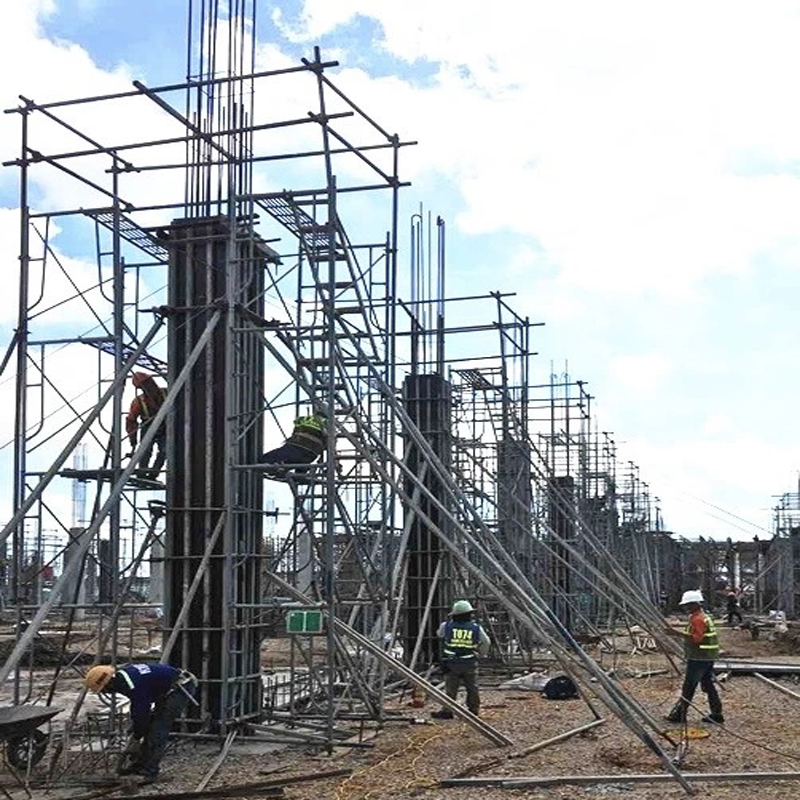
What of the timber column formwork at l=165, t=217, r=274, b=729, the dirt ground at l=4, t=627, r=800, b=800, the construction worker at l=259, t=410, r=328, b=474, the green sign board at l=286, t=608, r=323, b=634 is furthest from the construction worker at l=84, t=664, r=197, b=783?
the construction worker at l=259, t=410, r=328, b=474

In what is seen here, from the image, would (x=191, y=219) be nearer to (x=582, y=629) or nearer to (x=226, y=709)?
(x=226, y=709)

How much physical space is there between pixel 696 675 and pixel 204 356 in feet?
22.6

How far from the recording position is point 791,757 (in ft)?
40.9

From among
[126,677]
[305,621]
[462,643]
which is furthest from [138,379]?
[462,643]

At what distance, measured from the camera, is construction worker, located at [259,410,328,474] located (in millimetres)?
14211

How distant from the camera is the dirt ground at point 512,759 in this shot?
1089cm

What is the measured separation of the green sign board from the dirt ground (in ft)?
4.15

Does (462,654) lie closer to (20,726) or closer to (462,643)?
(462,643)

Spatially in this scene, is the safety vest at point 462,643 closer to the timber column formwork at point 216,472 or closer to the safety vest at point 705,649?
the timber column formwork at point 216,472

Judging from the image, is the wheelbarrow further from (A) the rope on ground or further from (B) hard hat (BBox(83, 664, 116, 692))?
(A) the rope on ground

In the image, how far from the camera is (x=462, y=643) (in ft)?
49.6

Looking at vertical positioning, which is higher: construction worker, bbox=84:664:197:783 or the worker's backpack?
construction worker, bbox=84:664:197:783

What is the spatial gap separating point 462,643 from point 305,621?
2.73 metres

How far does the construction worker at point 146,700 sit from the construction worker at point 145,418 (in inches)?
128
